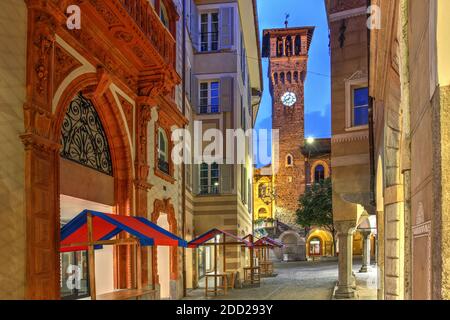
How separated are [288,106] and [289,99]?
2.88ft

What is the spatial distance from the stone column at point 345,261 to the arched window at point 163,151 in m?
5.48

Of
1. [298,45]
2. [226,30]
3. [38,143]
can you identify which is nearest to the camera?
[38,143]

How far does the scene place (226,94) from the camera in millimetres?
24750

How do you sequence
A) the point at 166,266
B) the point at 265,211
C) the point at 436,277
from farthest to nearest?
the point at 265,211
the point at 166,266
the point at 436,277

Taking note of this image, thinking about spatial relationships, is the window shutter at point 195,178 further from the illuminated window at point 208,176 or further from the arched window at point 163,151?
the arched window at point 163,151

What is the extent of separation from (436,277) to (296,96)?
63.9 meters

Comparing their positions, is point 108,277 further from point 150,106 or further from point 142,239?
point 150,106

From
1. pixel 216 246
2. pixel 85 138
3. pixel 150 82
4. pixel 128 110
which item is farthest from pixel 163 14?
pixel 216 246

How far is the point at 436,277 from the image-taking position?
9.59 ft

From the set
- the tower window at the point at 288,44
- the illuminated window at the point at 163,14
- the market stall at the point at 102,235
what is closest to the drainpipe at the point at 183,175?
the illuminated window at the point at 163,14

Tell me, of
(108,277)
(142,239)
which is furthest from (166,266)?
(142,239)

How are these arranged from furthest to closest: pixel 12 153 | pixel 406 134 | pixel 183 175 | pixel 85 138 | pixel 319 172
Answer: pixel 319 172 → pixel 183 175 → pixel 85 138 → pixel 12 153 → pixel 406 134

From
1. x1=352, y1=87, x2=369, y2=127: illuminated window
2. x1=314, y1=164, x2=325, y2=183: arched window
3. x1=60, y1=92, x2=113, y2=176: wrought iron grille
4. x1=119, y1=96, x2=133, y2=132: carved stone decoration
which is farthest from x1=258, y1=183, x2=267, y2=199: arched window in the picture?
x1=60, y1=92, x2=113, y2=176: wrought iron grille

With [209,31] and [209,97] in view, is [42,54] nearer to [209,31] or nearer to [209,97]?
[209,97]
